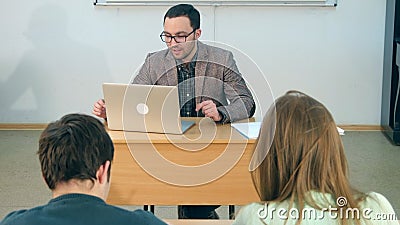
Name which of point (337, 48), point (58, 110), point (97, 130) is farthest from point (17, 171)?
point (97, 130)

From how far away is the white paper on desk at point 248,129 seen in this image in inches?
103

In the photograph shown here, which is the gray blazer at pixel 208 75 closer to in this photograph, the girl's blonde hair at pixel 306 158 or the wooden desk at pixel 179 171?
the wooden desk at pixel 179 171

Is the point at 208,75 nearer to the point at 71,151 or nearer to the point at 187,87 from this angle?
the point at 187,87

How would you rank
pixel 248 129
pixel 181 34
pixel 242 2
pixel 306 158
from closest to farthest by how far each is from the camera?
pixel 306 158 < pixel 248 129 < pixel 181 34 < pixel 242 2

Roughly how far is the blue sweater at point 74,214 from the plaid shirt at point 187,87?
1694mm

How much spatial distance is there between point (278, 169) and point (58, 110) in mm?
4164

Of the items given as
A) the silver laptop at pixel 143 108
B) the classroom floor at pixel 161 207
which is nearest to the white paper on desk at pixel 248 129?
the silver laptop at pixel 143 108

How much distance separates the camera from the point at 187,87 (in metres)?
3.12

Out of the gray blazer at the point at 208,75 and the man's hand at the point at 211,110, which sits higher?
the gray blazer at the point at 208,75

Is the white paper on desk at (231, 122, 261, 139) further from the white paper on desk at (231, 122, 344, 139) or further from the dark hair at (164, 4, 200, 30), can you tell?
the dark hair at (164, 4, 200, 30)

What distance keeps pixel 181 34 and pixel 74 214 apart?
6.08 feet

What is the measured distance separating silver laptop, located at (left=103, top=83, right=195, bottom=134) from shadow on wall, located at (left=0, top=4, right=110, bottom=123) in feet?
9.08

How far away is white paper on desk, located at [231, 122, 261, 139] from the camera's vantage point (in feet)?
8.55

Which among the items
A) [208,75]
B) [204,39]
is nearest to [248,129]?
[208,75]
